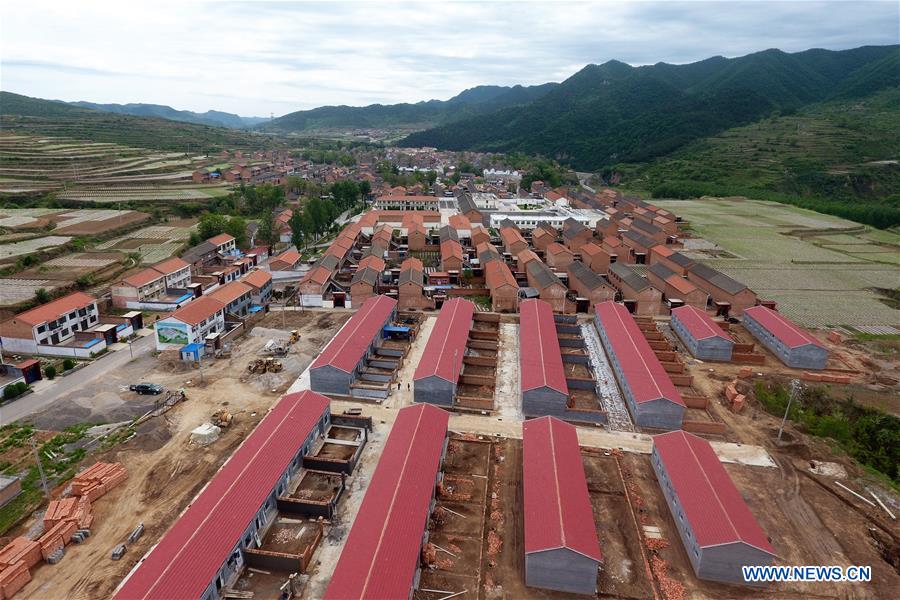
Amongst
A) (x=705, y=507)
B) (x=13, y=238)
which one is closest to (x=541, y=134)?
(x=13, y=238)

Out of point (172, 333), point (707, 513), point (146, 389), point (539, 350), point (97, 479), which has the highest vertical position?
point (539, 350)

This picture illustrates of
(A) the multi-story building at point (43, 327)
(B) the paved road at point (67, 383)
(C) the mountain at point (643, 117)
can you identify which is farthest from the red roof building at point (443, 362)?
(C) the mountain at point (643, 117)

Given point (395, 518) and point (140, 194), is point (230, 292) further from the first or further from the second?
point (140, 194)

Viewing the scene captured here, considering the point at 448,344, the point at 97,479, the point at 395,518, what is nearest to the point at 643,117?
the point at 448,344

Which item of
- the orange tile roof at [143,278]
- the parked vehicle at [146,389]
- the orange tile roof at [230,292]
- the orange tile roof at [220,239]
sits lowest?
the parked vehicle at [146,389]

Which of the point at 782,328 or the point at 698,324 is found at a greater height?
the point at 782,328

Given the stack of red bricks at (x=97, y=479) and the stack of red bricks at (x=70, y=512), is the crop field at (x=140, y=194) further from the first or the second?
the stack of red bricks at (x=70, y=512)

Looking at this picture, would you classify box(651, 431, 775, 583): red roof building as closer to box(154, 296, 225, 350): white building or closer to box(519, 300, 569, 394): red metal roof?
box(519, 300, 569, 394): red metal roof
